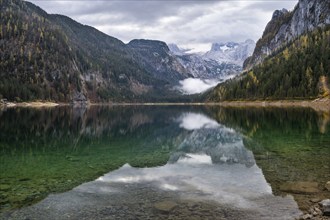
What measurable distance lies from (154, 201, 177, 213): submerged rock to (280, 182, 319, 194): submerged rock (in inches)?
337

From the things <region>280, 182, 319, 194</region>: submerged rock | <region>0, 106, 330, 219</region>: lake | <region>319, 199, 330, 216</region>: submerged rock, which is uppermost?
<region>319, 199, 330, 216</region>: submerged rock

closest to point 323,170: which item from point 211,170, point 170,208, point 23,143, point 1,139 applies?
point 211,170

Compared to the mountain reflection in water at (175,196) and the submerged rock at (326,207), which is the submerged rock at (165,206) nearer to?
the mountain reflection in water at (175,196)

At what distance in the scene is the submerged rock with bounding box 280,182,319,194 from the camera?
79.2 feet

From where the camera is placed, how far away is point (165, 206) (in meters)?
21.3

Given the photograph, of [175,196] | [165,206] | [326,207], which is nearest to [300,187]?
[326,207]

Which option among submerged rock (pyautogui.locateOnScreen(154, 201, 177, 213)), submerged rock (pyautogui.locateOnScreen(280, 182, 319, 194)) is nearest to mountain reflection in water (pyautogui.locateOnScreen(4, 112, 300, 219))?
submerged rock (pyautogui.locateOnScreen(154, 201, 177, 213))

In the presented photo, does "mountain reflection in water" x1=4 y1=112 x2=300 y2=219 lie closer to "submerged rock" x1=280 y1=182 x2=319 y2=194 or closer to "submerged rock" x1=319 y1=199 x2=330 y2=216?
"submerged rock" x1=280 y1=182 x2=319 y2=194

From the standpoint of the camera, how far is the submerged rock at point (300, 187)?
2414 cm

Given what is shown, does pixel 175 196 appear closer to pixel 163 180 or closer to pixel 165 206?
pixel 165 206

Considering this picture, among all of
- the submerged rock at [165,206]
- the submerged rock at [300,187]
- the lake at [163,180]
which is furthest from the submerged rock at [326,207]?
the submerged rock at [165,206]

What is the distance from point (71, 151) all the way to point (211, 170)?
2032 centimetres

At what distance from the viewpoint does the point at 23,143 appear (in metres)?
50.2

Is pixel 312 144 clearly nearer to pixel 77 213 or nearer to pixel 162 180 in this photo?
pixel 162 180
